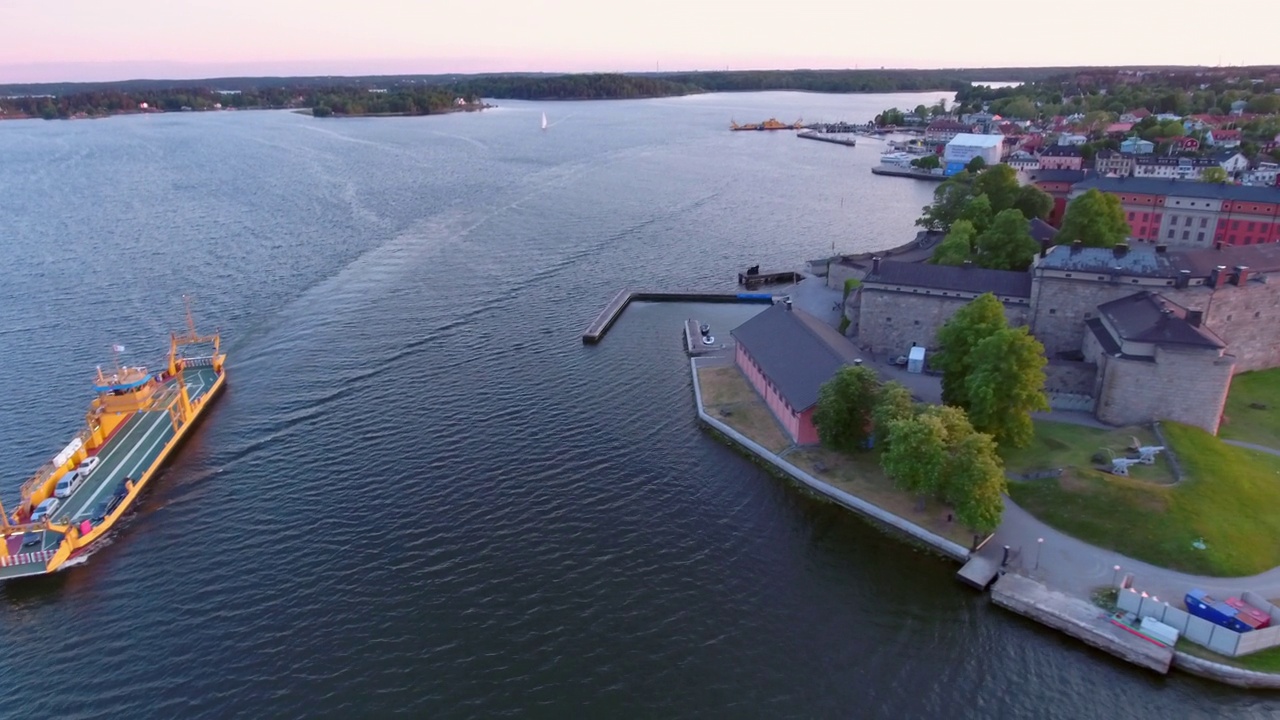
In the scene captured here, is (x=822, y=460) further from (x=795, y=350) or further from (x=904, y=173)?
(x=904, y=173)

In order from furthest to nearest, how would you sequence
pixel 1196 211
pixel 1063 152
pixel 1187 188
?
pixel 1063 152, pixel 1187 188, pixel 1196 211

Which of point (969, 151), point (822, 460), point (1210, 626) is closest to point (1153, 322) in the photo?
point (1210, 626)

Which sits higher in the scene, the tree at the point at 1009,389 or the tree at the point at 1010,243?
the tree at the point at 1010,243

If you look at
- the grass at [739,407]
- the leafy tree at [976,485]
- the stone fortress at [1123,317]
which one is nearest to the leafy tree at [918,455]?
the leafy tree at [976,485]

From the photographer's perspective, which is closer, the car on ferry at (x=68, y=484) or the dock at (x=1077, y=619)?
the dock at (x=1077, y=619)

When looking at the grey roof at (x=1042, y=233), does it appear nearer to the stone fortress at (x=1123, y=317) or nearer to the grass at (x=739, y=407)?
the stone fortress at (x=1123, y=317)

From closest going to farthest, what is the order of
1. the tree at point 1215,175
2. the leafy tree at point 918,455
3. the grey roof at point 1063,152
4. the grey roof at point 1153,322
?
the leafy tree at point 918,455 < the grey roof at point 1153,322 < the tree at point 1215,175 < the grey roof at point 1063,152
